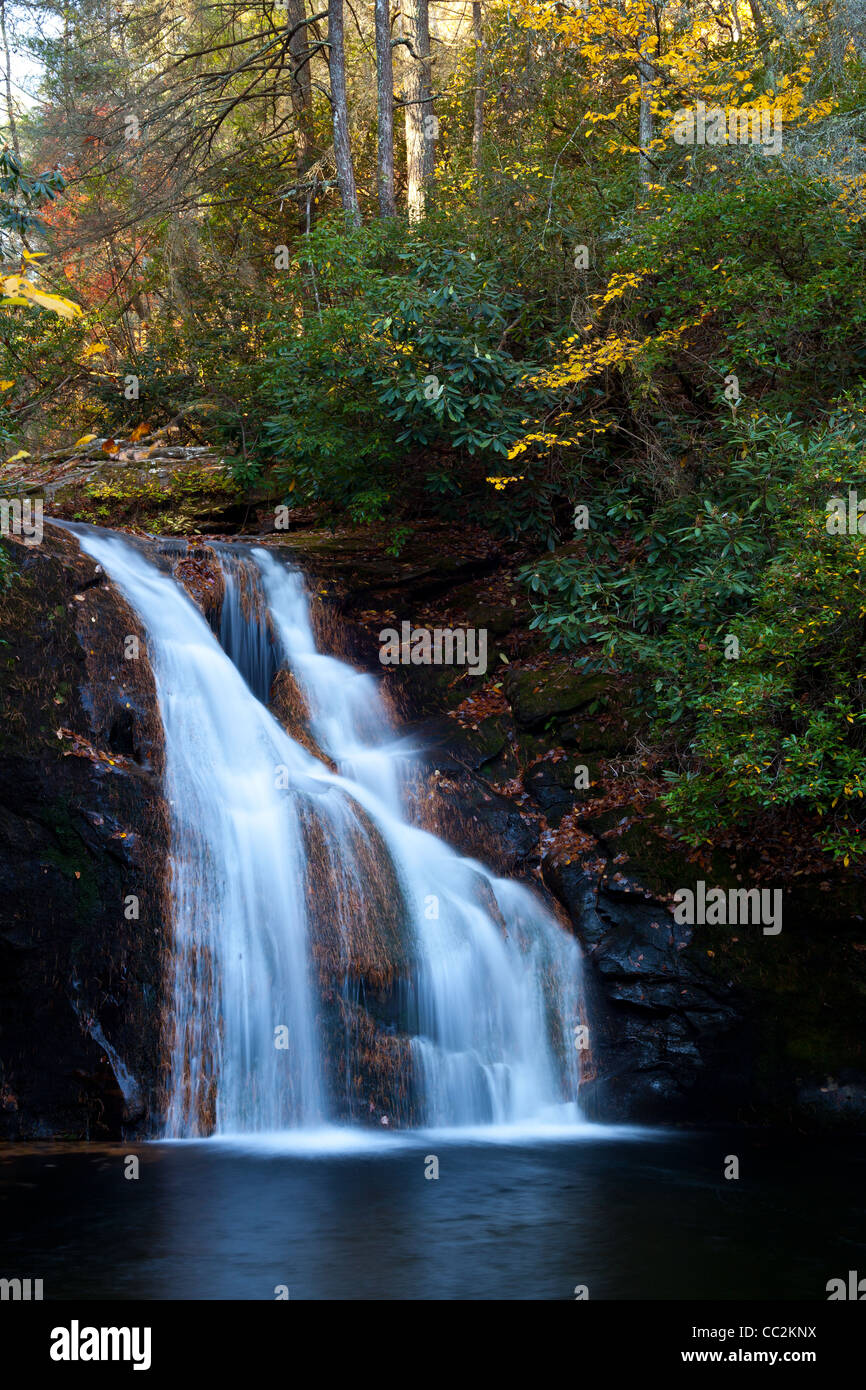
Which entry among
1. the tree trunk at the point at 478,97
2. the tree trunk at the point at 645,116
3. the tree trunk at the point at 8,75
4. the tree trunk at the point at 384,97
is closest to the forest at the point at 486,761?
the tree trunk at the point at 645,116

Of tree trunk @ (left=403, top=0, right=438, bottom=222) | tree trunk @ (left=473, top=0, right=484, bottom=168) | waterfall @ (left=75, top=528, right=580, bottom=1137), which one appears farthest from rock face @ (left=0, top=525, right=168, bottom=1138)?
tree trunk @ (left=473, top=0, right=484, bottom=168)

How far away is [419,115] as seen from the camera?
64.1 ft

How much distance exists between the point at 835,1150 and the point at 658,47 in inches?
555

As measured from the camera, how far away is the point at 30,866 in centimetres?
790

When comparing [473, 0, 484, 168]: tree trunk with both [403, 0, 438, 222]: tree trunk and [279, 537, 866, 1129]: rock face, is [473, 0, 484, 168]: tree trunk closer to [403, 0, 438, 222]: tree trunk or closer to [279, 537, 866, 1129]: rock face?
[403, 0, 438, 222]: tree trunk

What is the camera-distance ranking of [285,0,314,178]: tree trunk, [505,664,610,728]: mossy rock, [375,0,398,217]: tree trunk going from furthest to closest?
[285,0,314,178]: tree trunk → [375,0,398,217]: tree trunk → [505,664,610,728]: mossy rock

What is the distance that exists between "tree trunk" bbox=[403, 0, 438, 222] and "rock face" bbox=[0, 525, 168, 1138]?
40.4ft

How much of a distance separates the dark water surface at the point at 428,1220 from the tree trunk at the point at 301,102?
18419 millimetres

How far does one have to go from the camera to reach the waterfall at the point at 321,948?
810 centimetres

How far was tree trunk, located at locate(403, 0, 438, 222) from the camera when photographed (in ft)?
62.0

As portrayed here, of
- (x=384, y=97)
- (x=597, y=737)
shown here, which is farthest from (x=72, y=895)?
(x=384, y=97)

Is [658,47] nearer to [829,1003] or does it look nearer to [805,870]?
[805,870]

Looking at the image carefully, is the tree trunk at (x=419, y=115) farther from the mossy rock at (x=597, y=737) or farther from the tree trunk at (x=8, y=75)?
the mossy rock at (x=597, y=737)

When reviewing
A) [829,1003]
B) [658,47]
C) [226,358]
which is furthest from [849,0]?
[829,1003]
